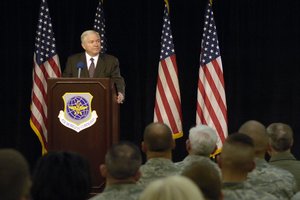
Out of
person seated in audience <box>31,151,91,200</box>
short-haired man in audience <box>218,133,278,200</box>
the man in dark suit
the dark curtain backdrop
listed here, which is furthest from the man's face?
person seated in audience <box>31,151,91,200</box>

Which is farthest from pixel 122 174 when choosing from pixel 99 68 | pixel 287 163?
pixel 99 68

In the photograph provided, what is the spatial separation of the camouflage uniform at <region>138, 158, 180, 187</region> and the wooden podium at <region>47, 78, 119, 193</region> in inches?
79.9

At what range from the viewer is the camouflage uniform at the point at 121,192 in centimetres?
327

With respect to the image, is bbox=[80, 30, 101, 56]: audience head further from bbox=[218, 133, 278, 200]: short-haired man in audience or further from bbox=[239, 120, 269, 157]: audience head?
bbox=[218, 133, 278, 200]: short-haired man in audience

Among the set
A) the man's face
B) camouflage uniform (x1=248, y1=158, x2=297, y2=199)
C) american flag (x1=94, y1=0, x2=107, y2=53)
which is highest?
american flag (x1=94, y1=0, x2=107, y2=53)

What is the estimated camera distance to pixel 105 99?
627cm

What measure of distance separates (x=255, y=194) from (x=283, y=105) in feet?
20.0

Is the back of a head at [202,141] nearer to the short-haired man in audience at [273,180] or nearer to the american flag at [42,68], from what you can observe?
the short-haired man in audience at [273,180]

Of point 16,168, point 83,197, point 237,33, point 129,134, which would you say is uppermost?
point 237,33

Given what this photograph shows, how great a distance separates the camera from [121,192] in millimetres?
3305

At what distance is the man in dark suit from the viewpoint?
279 inches

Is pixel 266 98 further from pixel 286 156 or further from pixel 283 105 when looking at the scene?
pixel 286 156

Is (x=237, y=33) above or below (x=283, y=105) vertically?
above

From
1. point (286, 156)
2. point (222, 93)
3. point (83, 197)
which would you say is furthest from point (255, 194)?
point (222, 93)
